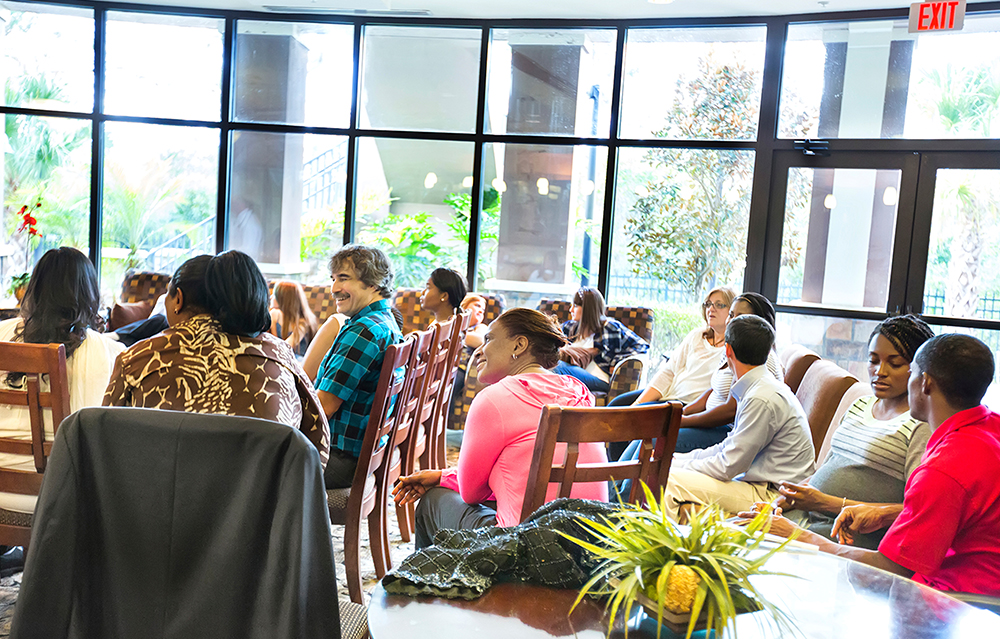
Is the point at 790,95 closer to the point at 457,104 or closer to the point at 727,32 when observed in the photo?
the point at 727,32

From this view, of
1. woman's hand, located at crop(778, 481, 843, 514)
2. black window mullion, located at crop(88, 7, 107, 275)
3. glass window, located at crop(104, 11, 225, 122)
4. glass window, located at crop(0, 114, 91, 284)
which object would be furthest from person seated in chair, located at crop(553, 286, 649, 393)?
glass window, located at crop(0, 114, 91, 284)

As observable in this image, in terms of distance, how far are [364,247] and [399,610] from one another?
2.03 metres

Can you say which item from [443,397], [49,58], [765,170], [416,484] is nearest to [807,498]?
[416,484]

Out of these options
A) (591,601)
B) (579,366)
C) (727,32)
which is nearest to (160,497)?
(591,601)

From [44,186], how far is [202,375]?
5.99m

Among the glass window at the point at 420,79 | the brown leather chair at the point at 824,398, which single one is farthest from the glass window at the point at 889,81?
the brown leather chair at the point at 824,398

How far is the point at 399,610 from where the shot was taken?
125 centimetres

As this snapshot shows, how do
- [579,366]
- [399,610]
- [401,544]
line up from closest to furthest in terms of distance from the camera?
1. [399,610]
2. [401,544]
3. [579,366]

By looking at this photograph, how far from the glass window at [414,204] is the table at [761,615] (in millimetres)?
5431

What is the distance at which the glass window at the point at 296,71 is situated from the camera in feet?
22.2

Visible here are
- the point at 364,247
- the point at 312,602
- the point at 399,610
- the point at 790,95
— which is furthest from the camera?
the point at 790,95

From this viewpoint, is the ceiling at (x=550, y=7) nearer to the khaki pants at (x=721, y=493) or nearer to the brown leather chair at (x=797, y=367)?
the brown leather chair at (x=797, y=367)

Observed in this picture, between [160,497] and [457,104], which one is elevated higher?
[457,104]

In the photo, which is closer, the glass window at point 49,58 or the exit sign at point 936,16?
the exit sign at point 936,16
